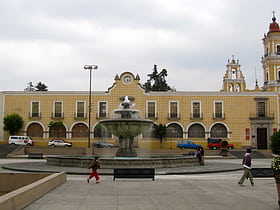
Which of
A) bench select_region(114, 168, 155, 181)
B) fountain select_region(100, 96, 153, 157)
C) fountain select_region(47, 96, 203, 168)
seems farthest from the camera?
fountain select_region(100, 96, 153, 157)

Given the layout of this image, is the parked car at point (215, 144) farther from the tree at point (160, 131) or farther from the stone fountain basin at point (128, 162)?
the stone fountain basin at point (128, 162)

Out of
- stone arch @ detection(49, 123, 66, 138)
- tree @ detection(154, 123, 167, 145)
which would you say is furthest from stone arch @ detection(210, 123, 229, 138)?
stone arch @ detection(49, 123, 66, 138)

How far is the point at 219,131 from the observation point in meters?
47.1

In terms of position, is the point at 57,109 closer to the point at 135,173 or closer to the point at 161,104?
the point at 161,104

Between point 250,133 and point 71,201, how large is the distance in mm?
40787

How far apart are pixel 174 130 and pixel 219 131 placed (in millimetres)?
5613

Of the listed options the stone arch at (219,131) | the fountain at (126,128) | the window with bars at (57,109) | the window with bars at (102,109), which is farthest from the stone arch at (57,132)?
the fountain at (126,128)

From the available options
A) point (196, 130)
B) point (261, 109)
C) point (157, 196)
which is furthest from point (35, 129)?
point (157, 196)

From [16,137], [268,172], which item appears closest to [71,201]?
[268,172]

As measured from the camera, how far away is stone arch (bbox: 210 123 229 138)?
1845 inches

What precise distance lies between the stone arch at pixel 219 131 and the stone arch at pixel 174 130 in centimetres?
386

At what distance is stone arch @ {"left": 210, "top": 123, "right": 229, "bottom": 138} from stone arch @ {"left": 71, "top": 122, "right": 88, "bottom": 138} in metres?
15.7

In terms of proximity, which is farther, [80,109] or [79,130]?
[80,109]

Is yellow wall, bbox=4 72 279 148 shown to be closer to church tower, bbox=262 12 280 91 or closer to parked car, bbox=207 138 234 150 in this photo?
parked car, bbox=207 138 234 150
